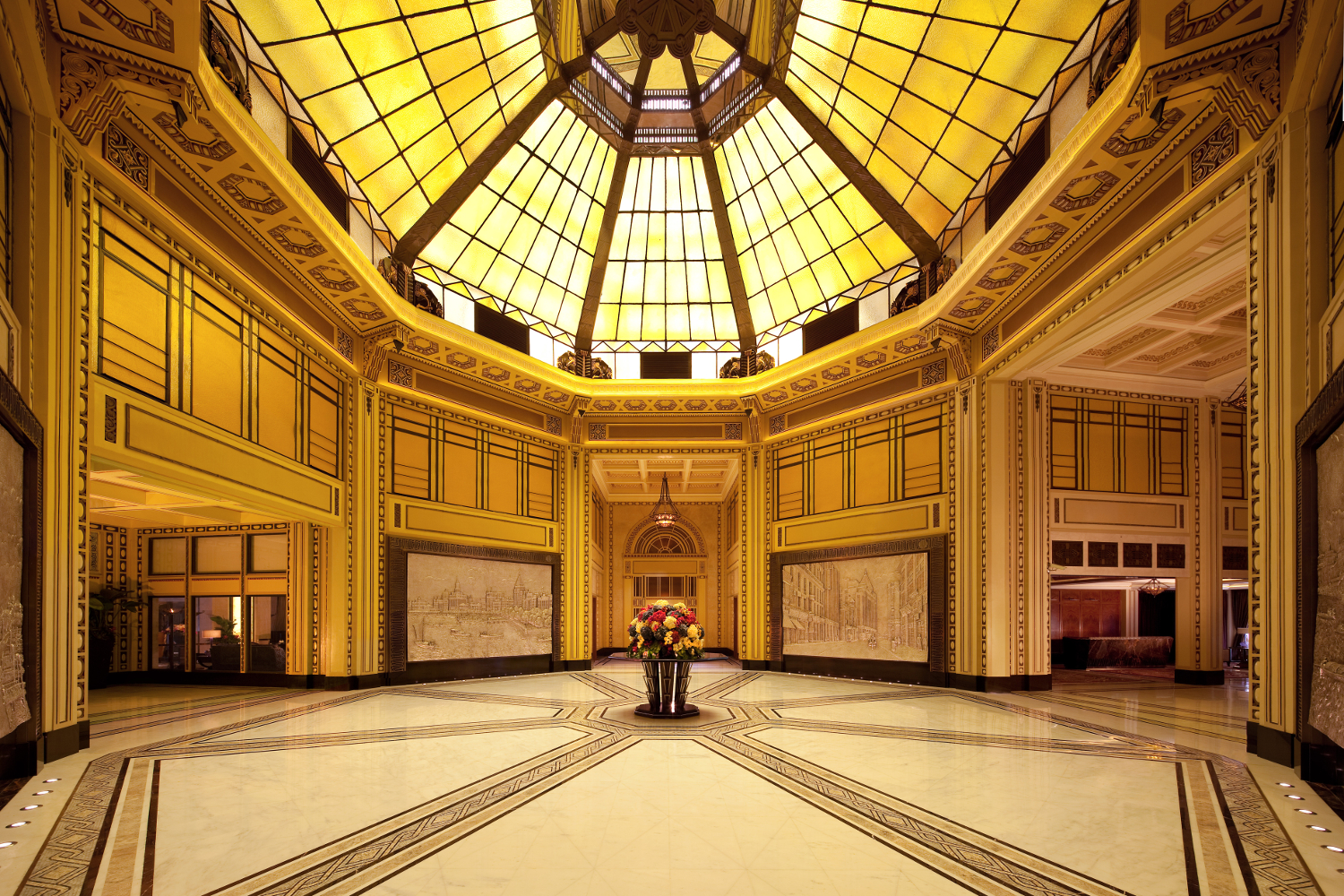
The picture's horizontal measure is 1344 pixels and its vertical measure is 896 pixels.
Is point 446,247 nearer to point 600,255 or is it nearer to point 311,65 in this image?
point 600,255

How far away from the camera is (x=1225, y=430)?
10547 millimetres

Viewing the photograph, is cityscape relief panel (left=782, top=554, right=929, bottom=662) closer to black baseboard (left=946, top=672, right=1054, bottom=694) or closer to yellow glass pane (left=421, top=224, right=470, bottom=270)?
black baseboard (left=946, top=672, right=1054, bottom=694)

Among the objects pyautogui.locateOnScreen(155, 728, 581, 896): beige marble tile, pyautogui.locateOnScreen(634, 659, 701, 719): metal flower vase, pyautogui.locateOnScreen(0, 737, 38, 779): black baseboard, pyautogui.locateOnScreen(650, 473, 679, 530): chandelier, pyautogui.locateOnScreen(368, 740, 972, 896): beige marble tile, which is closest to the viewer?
pyautogui.locateOnScreen(368, 740, 972, 896): beige marble tile

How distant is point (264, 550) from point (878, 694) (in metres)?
8.13

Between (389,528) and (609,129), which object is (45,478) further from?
(609,129)

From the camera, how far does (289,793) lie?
4266 mm

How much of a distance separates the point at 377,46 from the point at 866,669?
32.8ft

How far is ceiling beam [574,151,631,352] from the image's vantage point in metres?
11.0

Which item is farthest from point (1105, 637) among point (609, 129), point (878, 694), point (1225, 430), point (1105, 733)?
point (609, 129)

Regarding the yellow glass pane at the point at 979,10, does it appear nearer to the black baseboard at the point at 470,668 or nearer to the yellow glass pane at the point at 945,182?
the yellow glass pane at the point at 945,182

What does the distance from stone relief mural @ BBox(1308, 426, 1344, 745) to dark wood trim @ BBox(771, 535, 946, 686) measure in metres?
5.47

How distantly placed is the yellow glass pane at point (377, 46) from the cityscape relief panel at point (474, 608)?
6085mm

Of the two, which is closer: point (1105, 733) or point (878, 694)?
point (1105, 733)

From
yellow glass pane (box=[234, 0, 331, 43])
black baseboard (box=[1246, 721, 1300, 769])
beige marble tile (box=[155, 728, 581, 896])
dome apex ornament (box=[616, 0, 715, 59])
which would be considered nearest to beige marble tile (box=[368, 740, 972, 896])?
beige marble tile (box=[155, 728, 581, 896])
